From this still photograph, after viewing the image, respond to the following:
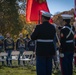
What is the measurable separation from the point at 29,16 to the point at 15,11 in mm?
25687

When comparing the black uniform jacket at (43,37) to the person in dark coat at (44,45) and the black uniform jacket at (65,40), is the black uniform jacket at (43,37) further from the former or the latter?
the black uniform jacket at (65,40)

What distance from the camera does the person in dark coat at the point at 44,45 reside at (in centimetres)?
742

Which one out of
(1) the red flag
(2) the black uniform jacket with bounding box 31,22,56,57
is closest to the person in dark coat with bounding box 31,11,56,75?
(2) the black uniform jacket with bounding box 31,22,56,57

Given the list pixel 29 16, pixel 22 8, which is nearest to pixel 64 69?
pixel 29 16

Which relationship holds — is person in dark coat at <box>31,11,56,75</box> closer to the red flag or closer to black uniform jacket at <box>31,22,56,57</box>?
black uniform jacket at <box>31,22,56,57</box>

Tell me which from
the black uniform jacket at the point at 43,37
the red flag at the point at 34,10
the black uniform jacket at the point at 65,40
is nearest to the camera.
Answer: the black uniform jacket at the point at 43,37

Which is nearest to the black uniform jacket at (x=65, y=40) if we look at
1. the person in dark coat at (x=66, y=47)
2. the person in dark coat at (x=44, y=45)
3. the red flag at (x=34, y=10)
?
the person in dark coat at (x=66, y=47)

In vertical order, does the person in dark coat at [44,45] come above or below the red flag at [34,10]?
below

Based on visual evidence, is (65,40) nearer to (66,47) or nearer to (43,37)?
(66,47)

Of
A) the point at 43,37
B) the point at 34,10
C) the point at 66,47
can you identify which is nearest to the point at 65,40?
the point at 66,47

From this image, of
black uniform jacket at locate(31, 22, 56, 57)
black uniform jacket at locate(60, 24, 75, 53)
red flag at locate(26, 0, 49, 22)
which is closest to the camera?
black uniform jacket at locate(31, 22, 56, 57)

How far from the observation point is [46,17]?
24.7ft

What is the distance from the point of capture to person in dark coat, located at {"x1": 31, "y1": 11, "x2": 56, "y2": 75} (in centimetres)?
742

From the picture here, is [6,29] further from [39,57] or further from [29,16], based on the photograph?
[39,57]
